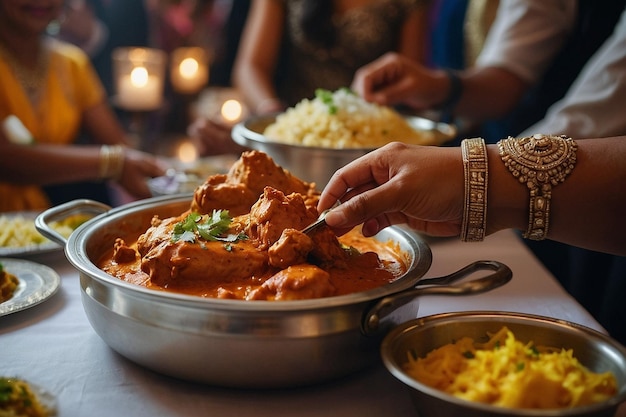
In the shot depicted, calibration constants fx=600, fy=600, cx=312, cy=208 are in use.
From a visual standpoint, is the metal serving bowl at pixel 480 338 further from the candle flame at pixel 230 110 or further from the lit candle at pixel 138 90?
the lit candle at pixel 138 90

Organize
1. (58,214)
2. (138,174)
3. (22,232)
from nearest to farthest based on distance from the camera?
(58,214), (22,232), (138,174)

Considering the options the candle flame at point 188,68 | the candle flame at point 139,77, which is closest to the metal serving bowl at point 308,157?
the candle flame at point 139,77

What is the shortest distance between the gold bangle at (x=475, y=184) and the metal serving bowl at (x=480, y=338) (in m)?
0.23

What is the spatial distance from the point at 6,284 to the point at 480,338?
1255 millimetres

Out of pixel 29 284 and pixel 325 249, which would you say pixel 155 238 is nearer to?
pixel 325 249

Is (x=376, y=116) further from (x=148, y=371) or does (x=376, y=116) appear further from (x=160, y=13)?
(x=160, y=13)

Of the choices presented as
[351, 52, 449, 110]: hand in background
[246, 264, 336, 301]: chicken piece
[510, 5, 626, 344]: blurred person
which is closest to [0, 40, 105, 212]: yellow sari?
[351, 52, 449, 110]: hand in background

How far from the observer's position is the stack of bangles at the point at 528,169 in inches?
53.6

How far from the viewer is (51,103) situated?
389cm

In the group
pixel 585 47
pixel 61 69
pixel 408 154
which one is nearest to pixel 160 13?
pixel 61 69

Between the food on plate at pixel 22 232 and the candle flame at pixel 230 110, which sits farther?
the candle flame at pixel 230 110

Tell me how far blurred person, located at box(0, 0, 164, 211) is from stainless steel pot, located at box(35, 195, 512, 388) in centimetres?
204

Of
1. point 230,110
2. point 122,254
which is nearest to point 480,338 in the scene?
point 122,254

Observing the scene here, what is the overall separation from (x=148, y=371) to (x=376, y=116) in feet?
5.22
